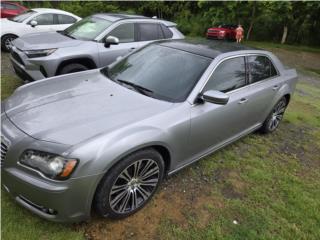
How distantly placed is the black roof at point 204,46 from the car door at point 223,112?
0.18 metres

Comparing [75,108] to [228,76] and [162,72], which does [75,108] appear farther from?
[228,76]

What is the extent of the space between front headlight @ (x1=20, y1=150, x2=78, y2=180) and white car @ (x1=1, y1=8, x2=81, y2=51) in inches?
312

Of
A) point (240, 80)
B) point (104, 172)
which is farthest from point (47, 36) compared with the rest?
point (104, 172)

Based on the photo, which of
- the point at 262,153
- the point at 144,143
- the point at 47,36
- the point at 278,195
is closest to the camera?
the point at 144,143

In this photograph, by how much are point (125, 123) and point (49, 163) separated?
0.77 metres

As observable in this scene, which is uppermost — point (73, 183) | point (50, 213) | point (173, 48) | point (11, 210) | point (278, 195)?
point (173, 48)

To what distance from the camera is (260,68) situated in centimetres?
467

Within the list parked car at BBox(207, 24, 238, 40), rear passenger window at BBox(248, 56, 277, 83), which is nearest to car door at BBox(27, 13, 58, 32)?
rear passenger window at BBox(248, 56, 277, 83)

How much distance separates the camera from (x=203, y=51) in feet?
13.0

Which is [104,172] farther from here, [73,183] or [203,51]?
[203,51]

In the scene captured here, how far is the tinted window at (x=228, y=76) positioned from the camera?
3.72 meters

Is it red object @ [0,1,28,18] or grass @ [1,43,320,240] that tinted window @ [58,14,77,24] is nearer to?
red object @ [0,1,28,18]

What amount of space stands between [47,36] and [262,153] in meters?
4.88

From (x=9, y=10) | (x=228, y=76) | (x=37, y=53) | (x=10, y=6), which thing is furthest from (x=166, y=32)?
(x=10, y=6)
